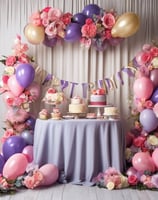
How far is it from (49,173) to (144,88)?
140 centimetres

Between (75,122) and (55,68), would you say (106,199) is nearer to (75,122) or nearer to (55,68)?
(75,122)

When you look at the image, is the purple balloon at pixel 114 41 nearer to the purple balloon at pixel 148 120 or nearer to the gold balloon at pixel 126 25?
the gold balloon at pixel 126 25

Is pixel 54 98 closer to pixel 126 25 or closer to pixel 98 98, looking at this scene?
pixel 98 98

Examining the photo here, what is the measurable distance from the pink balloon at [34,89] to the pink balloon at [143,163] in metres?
1.33

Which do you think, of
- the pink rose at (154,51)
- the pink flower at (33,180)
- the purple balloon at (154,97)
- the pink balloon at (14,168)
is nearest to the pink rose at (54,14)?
the pink rose at (154,51)

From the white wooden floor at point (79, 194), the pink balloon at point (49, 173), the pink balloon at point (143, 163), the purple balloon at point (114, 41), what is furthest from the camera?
the purple balloon at point (114, 41)

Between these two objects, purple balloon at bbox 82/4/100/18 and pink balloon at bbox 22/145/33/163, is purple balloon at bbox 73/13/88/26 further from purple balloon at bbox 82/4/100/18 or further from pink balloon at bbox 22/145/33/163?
pink balloon at bbox 22/145/33/163

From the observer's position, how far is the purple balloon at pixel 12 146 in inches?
146

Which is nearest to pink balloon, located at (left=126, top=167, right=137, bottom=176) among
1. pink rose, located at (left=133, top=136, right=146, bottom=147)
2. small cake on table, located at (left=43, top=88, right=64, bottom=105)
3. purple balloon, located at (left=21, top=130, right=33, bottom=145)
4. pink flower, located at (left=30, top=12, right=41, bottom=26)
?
pink rose, located at (left=133, top=136, right=146, bottom=147)

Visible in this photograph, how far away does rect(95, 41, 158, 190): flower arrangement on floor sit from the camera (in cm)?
A: 333

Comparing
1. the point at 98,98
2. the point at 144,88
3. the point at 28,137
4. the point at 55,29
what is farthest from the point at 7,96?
the point at 144,88

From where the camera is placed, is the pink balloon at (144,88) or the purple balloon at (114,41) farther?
the purple balloon at (114,41)

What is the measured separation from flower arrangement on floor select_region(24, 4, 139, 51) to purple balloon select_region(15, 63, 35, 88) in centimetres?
36

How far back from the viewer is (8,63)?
3.92m
